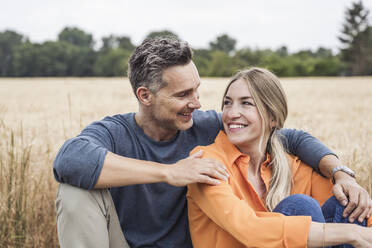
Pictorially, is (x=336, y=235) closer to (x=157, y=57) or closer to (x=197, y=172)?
(x=197, y=172)

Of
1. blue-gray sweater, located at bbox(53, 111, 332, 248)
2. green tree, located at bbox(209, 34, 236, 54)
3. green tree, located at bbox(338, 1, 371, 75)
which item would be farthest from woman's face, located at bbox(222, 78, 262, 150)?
green tree, located at bbox(209, 34, 236, 54)

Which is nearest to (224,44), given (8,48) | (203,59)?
(203,59)

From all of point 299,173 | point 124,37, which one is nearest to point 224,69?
point 124,37

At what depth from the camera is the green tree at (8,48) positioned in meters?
53.9

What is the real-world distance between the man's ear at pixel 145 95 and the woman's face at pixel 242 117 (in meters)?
0.51

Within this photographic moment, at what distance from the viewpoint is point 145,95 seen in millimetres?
2518

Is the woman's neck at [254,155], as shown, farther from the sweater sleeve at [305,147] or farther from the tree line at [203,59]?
the tree line at [203,59]

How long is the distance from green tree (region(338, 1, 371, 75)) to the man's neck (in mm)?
54006

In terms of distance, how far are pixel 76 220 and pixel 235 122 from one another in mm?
1081

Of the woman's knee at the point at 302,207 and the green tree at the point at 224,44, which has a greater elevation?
the green tree at the point at 224,44

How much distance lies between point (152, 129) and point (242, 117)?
583 millimetres

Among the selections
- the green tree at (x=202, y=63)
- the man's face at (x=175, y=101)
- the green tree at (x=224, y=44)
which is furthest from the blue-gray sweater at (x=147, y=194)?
the green tree at (x=224, y=44)

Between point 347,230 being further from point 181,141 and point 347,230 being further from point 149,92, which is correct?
point 149,92

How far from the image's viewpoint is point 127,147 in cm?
A: 234
